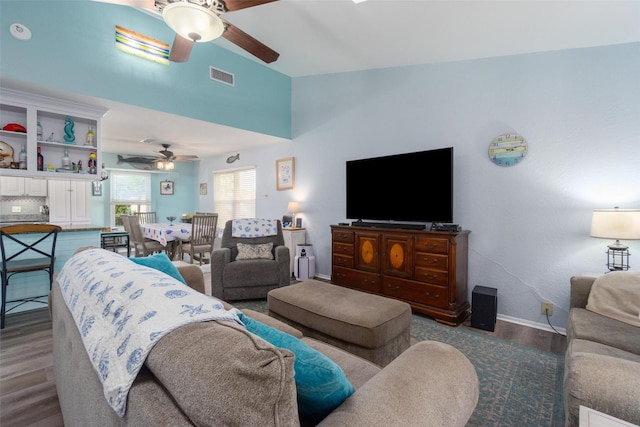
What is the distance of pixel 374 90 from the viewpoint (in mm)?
3975

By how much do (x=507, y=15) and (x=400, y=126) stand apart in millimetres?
1507

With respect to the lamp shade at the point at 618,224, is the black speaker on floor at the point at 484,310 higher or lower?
lower

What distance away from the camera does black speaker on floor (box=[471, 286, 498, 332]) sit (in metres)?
2.71

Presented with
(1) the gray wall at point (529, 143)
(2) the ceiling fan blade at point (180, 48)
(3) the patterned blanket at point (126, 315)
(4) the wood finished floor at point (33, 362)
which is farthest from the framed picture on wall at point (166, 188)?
(3) the patterned blanket at point (126, 315)

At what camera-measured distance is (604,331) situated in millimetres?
1725

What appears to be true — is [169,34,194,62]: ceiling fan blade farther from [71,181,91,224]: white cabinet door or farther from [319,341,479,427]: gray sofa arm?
Answer: [71,181,91,224]: white cabinet door

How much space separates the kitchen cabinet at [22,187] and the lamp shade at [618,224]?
6913 millimetres

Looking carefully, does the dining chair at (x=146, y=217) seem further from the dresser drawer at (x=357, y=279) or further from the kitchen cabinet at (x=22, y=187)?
the dresser drawer at (x=357, y=279)

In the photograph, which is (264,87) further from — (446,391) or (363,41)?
(446,391)

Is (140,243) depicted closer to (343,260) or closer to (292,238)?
(292,238)

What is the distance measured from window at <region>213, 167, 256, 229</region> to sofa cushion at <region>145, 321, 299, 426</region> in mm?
5390

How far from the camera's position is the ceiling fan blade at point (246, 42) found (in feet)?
7.70

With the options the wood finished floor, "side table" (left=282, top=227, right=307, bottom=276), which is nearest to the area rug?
the wood finished floor

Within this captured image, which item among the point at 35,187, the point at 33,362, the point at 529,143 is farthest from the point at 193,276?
the point at 35,187
